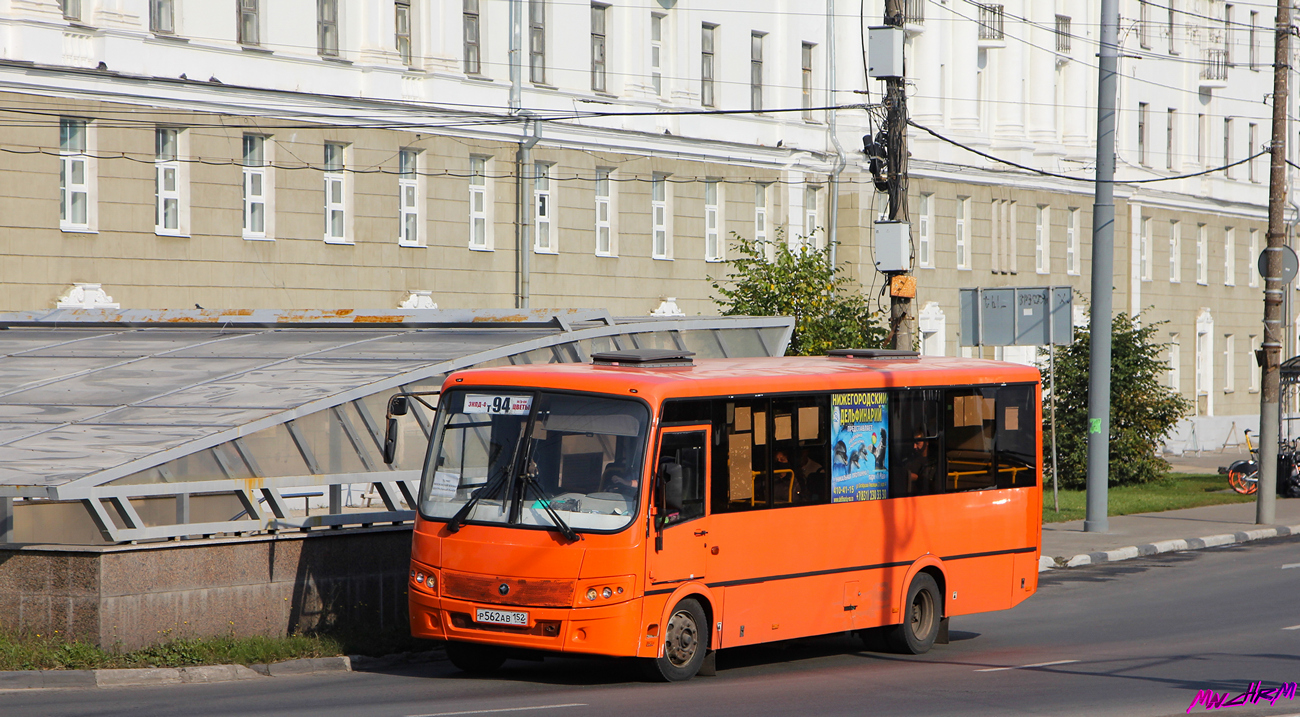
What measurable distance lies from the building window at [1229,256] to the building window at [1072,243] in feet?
33.0

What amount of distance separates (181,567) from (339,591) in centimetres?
164

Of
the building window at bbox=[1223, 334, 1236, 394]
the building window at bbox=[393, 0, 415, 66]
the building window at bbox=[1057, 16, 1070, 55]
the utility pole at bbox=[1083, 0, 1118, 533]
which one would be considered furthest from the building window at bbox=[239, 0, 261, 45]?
the building window at bbox=[1223, 334, 1236, 394]

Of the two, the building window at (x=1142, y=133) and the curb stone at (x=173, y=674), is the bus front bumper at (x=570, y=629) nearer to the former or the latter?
the curb stone at (x=173, y=674)

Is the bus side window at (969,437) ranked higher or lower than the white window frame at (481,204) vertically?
lower

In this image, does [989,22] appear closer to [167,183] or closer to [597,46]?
[597,46]

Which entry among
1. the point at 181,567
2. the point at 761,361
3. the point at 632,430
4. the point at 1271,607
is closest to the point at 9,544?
the point at 181,567

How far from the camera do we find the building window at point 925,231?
166 feet

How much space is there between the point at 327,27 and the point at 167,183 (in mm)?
5184

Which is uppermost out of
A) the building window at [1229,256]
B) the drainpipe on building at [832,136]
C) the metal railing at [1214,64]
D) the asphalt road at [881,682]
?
the metal railing at [1214,64]

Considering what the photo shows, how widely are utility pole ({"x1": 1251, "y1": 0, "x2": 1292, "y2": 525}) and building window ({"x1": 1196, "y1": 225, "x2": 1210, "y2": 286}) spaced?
3531 cm

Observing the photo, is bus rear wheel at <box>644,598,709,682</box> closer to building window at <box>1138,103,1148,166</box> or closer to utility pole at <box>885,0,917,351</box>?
utility pole at <box>885,0,917,351</box>

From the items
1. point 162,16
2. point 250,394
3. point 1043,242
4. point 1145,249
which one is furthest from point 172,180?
point 1145,249

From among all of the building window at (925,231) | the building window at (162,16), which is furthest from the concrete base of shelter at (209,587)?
the building window at (925,231)

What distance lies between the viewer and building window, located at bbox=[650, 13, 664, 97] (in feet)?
141
